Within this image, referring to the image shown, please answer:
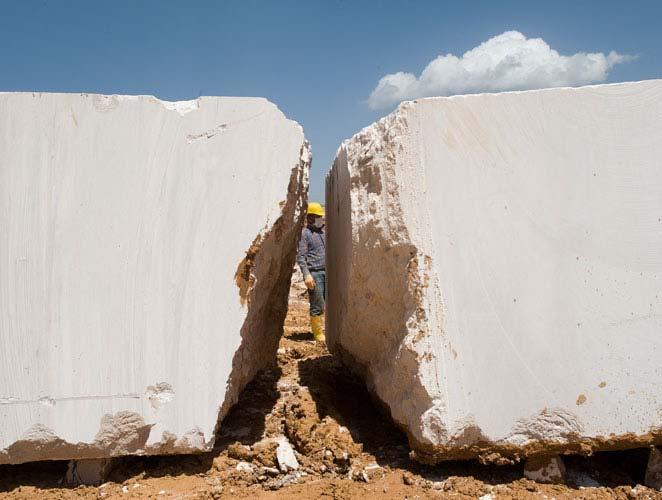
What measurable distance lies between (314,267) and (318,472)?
325cm

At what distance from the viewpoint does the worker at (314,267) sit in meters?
5.54

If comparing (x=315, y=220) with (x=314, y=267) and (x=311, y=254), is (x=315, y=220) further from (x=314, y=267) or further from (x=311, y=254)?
(x=314, y=267)

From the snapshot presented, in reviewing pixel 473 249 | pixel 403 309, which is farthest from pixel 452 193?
pixel 403 309

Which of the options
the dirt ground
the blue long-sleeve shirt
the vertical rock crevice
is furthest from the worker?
the dirt ground

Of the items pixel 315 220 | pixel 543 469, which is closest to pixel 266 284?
pixel 543 469

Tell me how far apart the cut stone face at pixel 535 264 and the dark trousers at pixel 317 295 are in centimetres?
319

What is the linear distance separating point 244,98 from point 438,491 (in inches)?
71.1

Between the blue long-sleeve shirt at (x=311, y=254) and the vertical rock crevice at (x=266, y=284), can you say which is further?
the blue long-sleeve shirt at (x=311, y=254)

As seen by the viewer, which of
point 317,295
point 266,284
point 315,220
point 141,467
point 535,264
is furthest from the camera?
point 315,220

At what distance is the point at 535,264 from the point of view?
2297 millimetres

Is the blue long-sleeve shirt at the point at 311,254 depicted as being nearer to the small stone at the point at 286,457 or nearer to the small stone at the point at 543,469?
the small stone at the point at 286,457

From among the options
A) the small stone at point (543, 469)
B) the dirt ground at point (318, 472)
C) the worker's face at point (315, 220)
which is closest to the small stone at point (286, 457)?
the dirt ground at point (318, 472)

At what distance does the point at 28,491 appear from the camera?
226cm

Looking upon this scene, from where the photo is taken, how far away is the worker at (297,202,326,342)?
18.2ft
